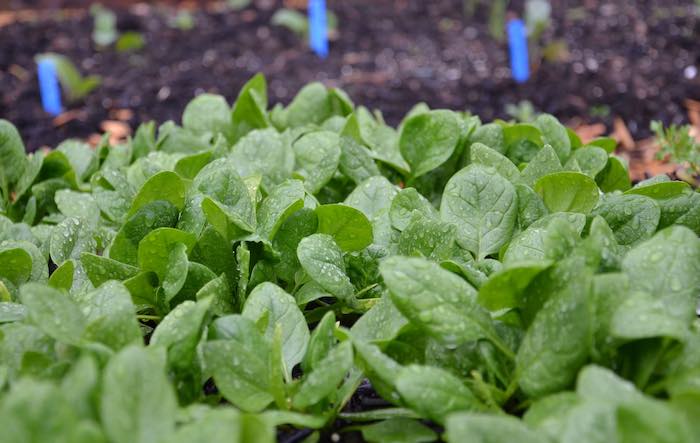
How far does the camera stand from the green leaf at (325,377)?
1.03 meters

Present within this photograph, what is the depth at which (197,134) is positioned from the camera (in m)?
2.06

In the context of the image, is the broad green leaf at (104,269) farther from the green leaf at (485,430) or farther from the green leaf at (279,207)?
the green leaf at (485,430)

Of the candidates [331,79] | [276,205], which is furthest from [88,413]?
[331,79]

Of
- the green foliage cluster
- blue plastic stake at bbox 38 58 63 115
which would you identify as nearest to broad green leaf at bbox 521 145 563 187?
the green foliage cluster

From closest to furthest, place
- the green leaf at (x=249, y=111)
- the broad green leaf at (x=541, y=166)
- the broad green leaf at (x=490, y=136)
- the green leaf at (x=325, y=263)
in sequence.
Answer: the green leaf at (x=325, y=263), the broad green leaf at (x=541, y=166), the broad green leaf at (x=490, y=136), the green leaf at (x=249, y=111)

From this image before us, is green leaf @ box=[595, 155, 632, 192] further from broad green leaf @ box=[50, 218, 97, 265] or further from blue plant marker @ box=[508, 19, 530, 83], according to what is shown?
blue plant marker @ box=[508, 19, 530, 83]

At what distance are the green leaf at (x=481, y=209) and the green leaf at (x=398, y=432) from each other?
0.41 metres

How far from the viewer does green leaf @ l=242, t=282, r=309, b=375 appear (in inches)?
48.1

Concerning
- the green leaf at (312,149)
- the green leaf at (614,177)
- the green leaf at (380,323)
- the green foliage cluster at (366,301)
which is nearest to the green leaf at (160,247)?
the green foliage cluster at (366,301)

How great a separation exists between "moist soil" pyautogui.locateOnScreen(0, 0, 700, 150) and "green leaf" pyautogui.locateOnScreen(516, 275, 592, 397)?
2.90 metres

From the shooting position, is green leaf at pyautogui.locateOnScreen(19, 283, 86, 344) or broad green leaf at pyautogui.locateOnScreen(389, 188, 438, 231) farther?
broad green leaf at pyautogui.locateOnScreen(389, 188, 438, 231)

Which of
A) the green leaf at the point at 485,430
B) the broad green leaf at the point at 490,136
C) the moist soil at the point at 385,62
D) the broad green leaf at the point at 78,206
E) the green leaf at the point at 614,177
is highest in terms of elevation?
the broad green leaf at the point at 490,136

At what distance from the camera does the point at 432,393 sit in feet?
3.27

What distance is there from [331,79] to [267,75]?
0.36 meters
